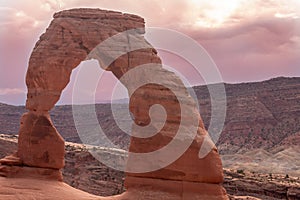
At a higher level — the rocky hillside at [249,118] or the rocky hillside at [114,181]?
the rocky hillside at [249,118]

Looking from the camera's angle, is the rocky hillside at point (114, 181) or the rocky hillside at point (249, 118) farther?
the rocky hillside at point (249, 118)

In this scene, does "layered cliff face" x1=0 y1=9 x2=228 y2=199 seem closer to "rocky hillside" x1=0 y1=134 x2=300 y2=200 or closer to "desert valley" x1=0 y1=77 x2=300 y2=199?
"rocky hillside" x1=0 y1=134 x2=300 y2=200

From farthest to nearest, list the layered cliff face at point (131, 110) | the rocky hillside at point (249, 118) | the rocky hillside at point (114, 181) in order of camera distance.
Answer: the rocky hillside at point (249, 118)
the rocky hillside at point (114, 181)
the layered cliff face at point (131, 110)

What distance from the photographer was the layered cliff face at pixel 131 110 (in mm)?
17375

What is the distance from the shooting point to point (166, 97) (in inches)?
703

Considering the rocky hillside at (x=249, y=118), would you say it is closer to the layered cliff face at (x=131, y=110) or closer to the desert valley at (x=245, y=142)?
the desert valley at (x=245, y=142)

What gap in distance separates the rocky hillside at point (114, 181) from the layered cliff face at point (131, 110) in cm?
2105

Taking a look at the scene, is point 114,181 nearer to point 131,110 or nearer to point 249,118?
point 131,110

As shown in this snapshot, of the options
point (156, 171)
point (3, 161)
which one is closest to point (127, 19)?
point (156, 171)

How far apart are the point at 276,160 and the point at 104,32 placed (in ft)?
175

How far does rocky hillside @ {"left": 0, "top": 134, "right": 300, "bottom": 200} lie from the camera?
135 ft

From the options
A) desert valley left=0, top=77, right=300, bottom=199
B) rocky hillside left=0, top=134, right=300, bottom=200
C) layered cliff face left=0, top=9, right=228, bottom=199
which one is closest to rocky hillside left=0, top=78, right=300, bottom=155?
desert valley left=0, top=77, right=300, bottom=199

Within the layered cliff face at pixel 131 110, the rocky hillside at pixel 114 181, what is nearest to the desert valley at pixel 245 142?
the rocky hillside at pixel 114 181

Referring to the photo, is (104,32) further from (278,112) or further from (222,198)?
(278,112)
